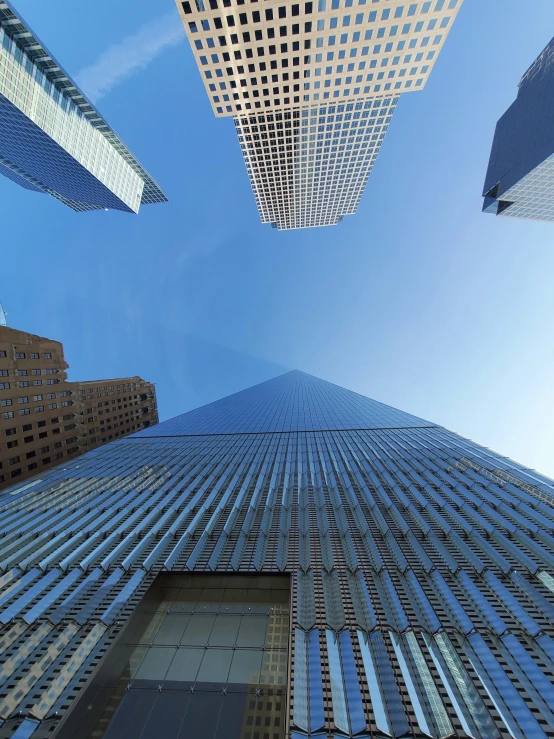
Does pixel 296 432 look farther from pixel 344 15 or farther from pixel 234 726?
pixel 344 15

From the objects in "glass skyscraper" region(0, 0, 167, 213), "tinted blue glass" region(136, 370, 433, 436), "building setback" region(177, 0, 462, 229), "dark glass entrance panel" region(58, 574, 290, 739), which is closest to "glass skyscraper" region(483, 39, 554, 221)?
"building setback" region(177, 0, 462, 229)

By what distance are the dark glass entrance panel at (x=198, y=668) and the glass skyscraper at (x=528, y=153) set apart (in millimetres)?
133937

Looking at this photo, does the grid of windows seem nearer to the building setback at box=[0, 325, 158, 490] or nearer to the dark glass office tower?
the building setback at box=[0, 325, 158, 490]

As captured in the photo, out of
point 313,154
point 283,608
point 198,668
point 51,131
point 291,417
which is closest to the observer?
point 198,668

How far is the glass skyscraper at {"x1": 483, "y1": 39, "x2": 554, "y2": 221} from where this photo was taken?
335 ft

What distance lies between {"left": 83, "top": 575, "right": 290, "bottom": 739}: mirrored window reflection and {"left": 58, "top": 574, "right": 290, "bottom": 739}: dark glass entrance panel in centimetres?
4

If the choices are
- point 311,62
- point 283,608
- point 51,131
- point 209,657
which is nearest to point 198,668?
point 209,657

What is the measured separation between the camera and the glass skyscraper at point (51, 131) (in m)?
98.4

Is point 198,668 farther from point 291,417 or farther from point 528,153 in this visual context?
point 528,153

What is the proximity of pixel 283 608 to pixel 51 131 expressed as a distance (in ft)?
510

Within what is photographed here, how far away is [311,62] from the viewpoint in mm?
61062

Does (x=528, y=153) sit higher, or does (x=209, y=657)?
(x=528, y=153)

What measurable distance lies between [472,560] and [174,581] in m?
17.5

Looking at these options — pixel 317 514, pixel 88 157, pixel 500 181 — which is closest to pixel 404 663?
pixel 317 514
